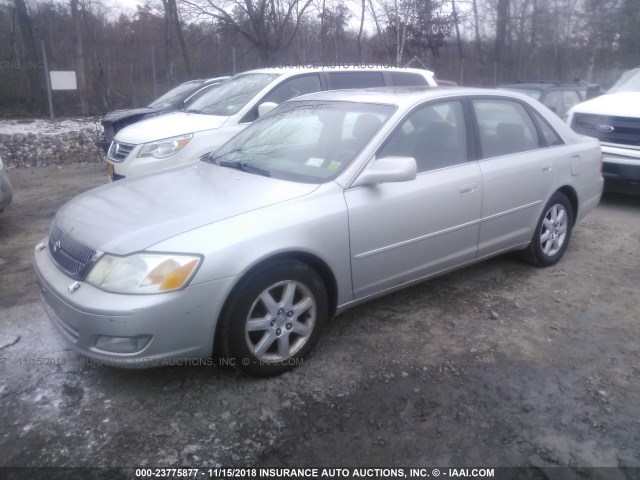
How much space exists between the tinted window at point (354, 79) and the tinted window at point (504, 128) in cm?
274

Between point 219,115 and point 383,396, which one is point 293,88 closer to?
point 219,115

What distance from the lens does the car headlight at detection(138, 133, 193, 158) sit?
20.2ft

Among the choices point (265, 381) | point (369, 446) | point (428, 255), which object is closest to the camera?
point (369, 446)

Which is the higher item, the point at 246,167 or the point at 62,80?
the point at 62,80

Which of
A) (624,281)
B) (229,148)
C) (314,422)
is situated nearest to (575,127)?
(624,281)

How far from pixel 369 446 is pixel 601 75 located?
2570 cm

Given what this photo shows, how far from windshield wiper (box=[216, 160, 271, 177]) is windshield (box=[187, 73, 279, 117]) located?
2637 mm

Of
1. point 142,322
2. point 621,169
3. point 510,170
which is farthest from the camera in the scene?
point 621,169

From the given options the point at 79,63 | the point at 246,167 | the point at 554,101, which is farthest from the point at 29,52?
the point at 246,167

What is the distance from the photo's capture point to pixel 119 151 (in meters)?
6.46

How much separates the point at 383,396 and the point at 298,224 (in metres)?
1.08

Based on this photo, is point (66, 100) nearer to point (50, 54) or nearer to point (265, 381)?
point (50, 54)

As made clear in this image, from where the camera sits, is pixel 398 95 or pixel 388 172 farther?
pixel 398 95

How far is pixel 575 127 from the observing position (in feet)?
25.4
